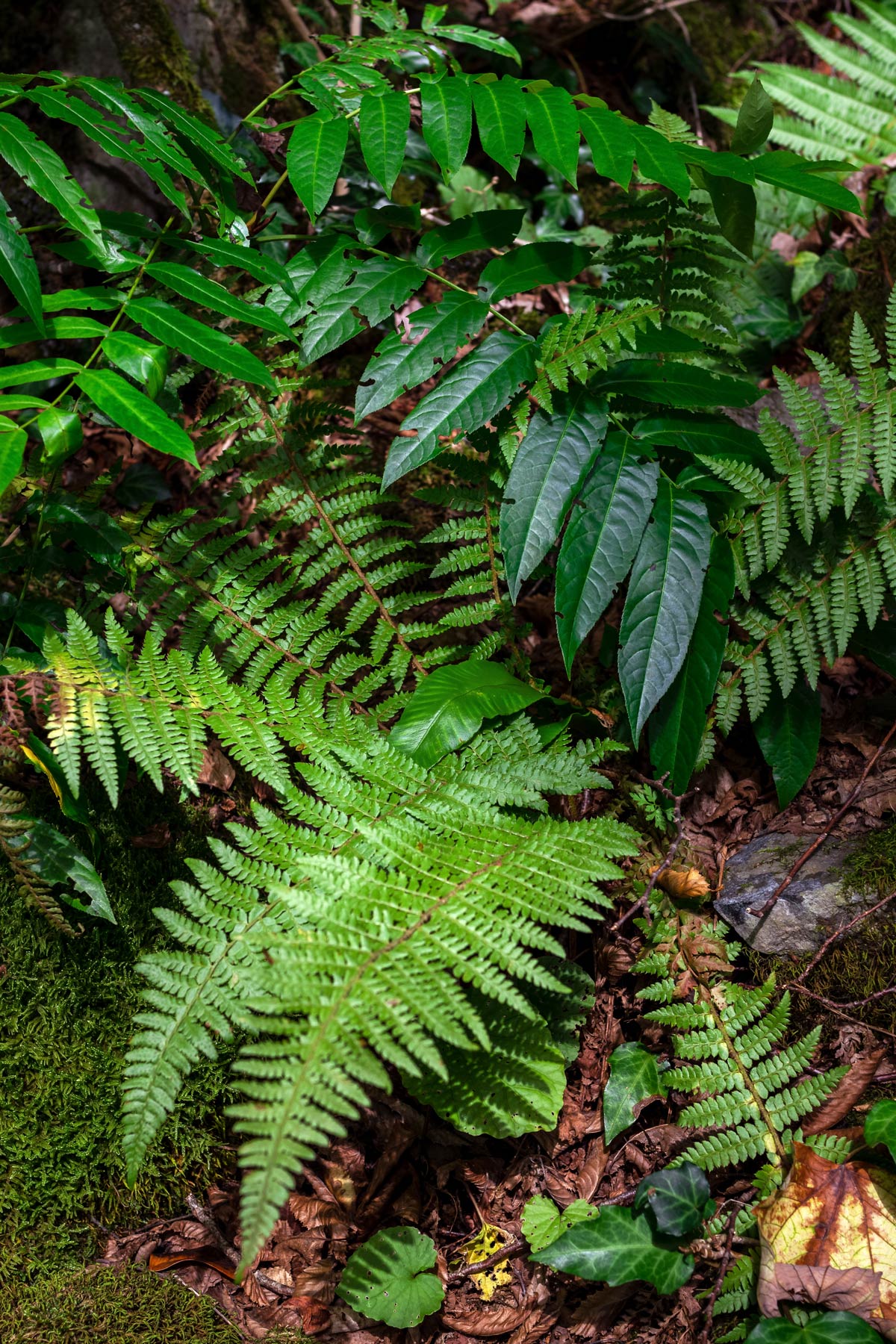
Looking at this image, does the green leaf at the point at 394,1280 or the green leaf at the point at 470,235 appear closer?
the green leaf at the point at 394,1280

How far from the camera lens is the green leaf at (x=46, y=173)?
75.3 inches

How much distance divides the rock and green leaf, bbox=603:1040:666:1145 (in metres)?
0.46

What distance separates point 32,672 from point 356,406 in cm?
107

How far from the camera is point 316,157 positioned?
222 cm

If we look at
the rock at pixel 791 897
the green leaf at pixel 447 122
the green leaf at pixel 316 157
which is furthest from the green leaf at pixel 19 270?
the rock at pixel 791 897

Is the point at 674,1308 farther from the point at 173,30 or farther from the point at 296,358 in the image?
the point at 173,30

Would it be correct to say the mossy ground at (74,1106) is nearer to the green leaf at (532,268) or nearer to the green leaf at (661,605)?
the green leaf at (661,605)

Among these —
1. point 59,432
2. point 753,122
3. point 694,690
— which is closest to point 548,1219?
point 694,690

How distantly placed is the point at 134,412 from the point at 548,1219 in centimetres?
208

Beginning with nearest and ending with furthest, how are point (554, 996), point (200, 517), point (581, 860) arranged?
point (581, 860), point (554, 996), point (200, 517)

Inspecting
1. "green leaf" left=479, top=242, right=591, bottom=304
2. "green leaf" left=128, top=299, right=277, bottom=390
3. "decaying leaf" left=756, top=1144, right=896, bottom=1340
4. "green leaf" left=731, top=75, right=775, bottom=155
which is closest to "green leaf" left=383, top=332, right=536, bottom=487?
"green leaf" left=479, top=242, right=591, bottom=304

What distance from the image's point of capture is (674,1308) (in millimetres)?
1929

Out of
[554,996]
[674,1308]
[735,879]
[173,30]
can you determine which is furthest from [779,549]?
[173,30]

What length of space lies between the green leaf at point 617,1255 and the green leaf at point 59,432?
6.79ft
